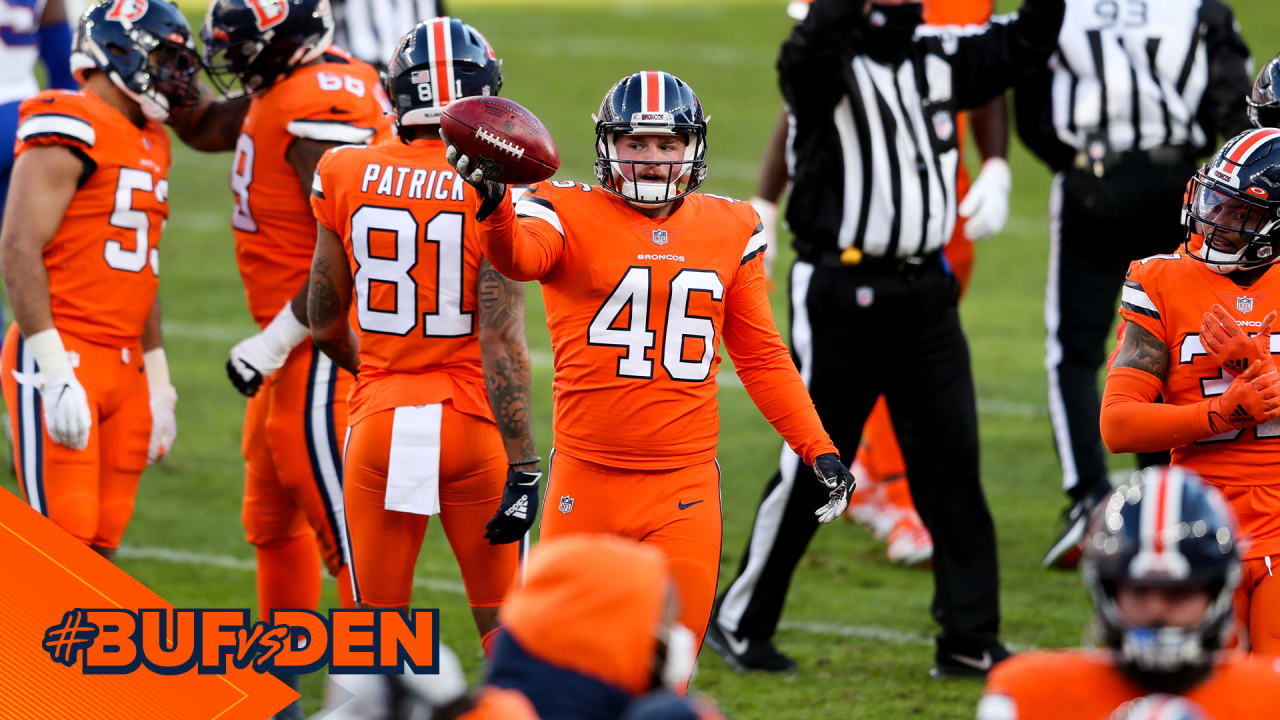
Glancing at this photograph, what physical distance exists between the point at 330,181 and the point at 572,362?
33.6 inches

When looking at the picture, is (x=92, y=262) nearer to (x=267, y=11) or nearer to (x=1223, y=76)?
(x=267, y=11)

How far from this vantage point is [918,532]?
6762 millimetres

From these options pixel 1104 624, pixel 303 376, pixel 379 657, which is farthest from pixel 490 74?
pixel 1104 624

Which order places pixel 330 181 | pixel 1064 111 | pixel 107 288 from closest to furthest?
pixel 330 181 < pixel 107 288 < pixel 1064 111

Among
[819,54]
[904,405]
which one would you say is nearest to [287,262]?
[819,54]

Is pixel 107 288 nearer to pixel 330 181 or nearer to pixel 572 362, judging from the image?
pixel 330 181

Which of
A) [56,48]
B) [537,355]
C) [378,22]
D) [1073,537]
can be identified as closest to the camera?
[1073,537]

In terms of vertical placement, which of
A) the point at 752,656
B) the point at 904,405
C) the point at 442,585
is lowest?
the point at 442,585

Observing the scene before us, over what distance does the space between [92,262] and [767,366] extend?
215cm

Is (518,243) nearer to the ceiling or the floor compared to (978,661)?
nearer to the ceiling

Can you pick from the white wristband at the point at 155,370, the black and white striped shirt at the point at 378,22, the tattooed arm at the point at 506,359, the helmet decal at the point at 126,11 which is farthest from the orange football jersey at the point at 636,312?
the black and white striped shirt at the point at 378,22

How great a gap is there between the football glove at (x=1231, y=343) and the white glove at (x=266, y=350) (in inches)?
103

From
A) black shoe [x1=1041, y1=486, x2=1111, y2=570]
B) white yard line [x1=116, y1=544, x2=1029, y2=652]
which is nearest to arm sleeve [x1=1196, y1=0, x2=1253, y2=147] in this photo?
black shoe [x1=1041, y1=486, x2=1111, y2=570]
